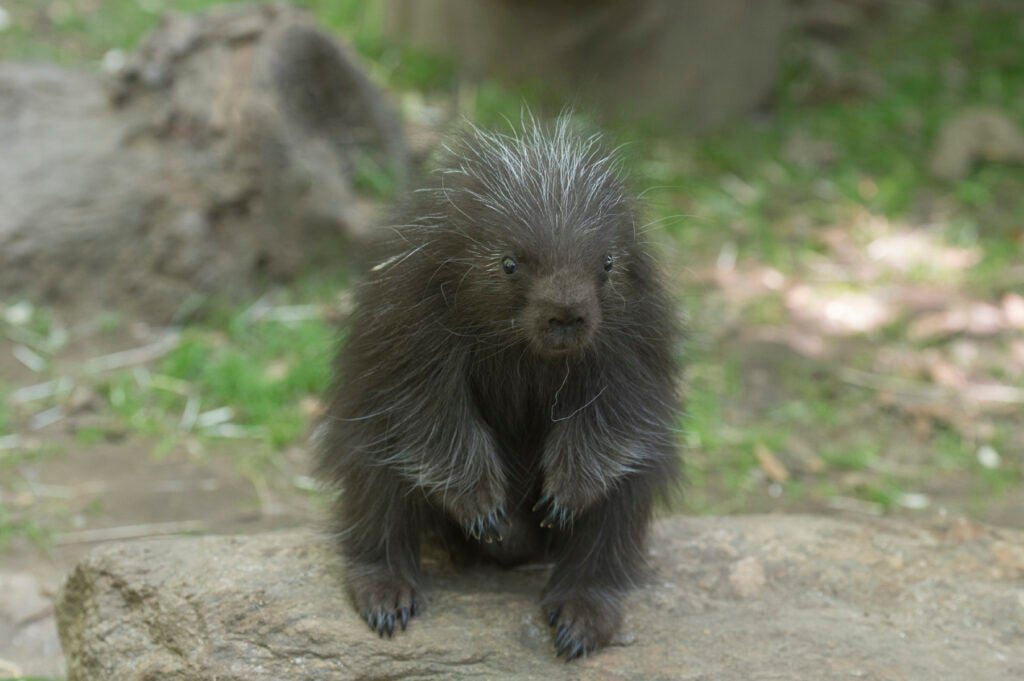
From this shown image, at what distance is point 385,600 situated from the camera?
2984 millimetres

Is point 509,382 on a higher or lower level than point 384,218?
lower

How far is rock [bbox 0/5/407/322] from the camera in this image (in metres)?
5.85

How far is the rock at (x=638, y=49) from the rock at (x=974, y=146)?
127cm

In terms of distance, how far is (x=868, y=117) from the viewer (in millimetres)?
8070

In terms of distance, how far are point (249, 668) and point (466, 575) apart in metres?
0.68

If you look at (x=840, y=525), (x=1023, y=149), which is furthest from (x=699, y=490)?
(x=1023, y=149)

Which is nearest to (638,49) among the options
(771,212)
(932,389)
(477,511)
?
(771,212)

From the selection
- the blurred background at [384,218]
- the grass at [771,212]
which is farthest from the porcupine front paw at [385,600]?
the grass at [771,212]

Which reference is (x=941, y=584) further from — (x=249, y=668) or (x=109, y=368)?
(x=109, y=368)

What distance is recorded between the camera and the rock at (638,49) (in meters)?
7.66

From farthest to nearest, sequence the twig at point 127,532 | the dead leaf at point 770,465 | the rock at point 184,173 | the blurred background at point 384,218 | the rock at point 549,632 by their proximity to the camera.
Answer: the rock at point 184,173
the dead leaf at point 770,465
the blurred background at point 384,218
the twig at point 127,532
the rock at point 549,632

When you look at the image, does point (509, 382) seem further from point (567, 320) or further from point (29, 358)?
point (29, 358)

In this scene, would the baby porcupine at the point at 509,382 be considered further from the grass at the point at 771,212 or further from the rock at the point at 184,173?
the rock at the point at 184,173

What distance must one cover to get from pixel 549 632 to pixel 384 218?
3.79 ft
